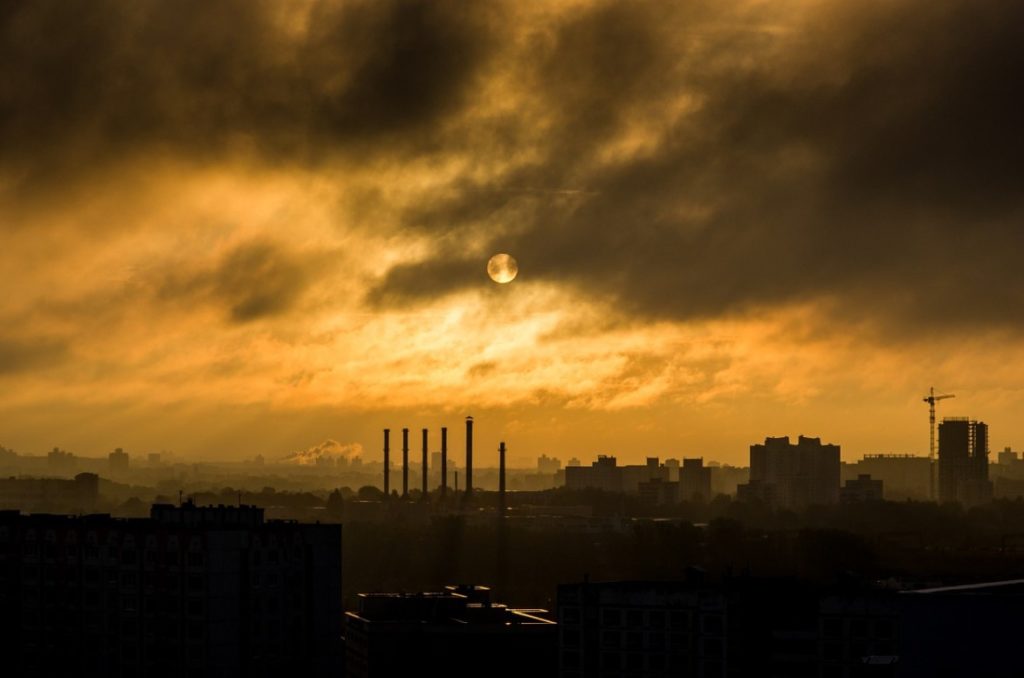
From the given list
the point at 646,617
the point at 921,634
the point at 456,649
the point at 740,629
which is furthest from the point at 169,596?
the point at 921,634

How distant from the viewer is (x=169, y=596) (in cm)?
7112

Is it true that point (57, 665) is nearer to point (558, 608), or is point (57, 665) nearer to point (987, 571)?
point (558, 608)

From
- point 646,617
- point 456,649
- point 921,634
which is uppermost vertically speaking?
point 646,617

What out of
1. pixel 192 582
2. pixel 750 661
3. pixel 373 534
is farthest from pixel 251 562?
pixel 373 534

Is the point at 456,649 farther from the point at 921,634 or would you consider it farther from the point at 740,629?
the point at 921,634

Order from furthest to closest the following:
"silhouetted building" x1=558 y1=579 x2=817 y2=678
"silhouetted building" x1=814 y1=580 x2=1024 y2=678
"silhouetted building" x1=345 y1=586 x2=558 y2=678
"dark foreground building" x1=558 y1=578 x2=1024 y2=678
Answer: "silhouetted building" x1=345 y1=586 x2=558 y2=678, "silhouetted building" x1=558 y1=579 x2=817 y2=678, "dark foreground building" x1=558 y1=578 x2=1024 y2=678, "silhouetted building" x1=814 y1=580 x2=1024 y2=678

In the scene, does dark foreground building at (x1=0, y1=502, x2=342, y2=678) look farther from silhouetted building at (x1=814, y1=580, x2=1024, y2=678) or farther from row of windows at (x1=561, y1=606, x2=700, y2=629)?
silhouetted building at (x1=814, y1=580, x2=1024, y2=678)

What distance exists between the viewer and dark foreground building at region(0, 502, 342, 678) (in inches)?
2790

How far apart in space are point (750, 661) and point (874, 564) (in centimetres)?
9791

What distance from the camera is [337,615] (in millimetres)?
77250

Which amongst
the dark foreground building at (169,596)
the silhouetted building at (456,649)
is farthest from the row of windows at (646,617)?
the silhouetted building at (456,649)

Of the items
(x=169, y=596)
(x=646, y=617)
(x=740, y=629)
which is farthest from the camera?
(x=169, y=596)

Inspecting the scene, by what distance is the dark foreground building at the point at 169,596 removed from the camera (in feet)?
233

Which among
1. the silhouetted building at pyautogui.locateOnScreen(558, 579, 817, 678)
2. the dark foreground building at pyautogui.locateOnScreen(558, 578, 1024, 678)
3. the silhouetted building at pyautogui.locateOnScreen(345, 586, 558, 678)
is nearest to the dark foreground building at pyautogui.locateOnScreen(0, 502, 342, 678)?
the silhouetted building at pyautogui.locateOnScreen(345, 586, 558, 678)
